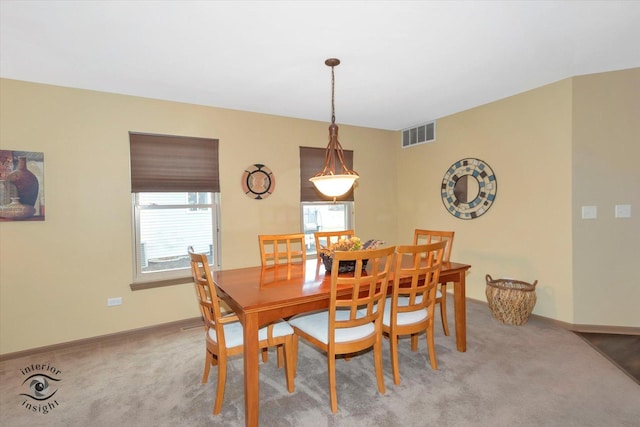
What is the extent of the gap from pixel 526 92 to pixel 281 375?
153 inches

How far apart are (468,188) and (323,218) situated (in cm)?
204

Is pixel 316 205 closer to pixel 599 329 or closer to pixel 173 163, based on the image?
pixel 173 163

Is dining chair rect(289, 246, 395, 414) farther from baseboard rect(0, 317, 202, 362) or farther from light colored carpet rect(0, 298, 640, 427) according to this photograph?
baseboard rect(0, 317, 202, 362)

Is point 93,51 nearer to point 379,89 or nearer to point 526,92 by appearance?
point 379,89

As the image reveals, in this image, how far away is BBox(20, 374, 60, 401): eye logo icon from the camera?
7.80ft

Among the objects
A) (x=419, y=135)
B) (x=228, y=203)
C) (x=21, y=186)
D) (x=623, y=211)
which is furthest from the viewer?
(x=419, y=135)

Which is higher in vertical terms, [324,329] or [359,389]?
[324,329]

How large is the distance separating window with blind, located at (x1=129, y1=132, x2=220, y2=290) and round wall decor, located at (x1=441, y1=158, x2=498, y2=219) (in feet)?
10.2

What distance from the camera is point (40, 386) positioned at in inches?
98.3

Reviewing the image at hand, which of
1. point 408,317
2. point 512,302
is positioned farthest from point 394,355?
point 512,302

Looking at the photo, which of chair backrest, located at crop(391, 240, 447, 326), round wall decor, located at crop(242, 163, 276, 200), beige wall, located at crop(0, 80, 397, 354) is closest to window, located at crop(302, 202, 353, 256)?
round wall decor, located at crop(242, 163, 276, 200)

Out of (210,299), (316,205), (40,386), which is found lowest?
(40,386)

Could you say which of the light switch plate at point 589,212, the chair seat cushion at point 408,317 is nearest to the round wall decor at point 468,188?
the light switch plate at point 589,212

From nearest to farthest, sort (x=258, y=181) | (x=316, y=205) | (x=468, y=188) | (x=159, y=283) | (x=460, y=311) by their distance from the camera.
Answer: (x=460, y=311)
(x=159, y=283)
(x=258, y=181)
(x=468, y=188)
(x=316, y=205)
